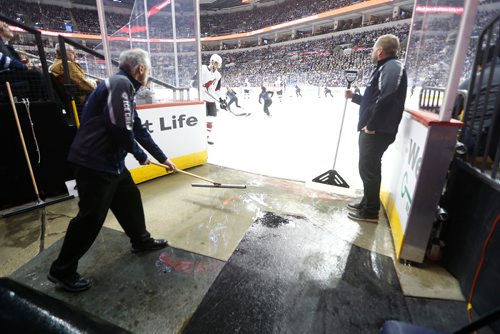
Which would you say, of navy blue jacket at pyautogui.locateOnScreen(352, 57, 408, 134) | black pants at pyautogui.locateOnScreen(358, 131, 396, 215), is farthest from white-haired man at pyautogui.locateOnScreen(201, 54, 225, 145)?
navy blue jacket at pyautogui.locateOnScreen(352, 57, 408, 134)

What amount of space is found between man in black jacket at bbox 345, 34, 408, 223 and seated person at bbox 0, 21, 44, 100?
11.5 ft

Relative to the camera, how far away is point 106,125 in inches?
64.2

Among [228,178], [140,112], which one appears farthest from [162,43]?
[228,178]

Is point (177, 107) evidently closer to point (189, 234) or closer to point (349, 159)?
point (189, 234)

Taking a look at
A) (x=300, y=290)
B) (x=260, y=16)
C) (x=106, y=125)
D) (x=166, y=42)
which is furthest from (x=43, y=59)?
(x=260, y=16)

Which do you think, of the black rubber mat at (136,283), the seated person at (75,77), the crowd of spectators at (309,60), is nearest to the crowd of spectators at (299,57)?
the crowd of spectators at (309,60)

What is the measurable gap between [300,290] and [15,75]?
3438 mm

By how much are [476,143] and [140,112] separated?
353 cm

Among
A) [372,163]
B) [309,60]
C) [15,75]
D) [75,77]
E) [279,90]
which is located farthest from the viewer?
[309,60]

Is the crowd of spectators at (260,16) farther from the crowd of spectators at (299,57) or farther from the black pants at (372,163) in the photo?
the black pants at (372,163)

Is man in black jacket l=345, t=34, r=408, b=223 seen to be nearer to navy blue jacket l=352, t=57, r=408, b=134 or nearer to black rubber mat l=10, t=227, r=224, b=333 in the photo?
navy blue jacket l=352, t=57, r=408, b=134

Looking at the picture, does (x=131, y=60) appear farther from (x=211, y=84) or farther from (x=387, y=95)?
(x=211, y=84)

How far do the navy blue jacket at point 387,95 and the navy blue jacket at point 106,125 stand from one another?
2.00 meters

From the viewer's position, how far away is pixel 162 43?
14.2ft
